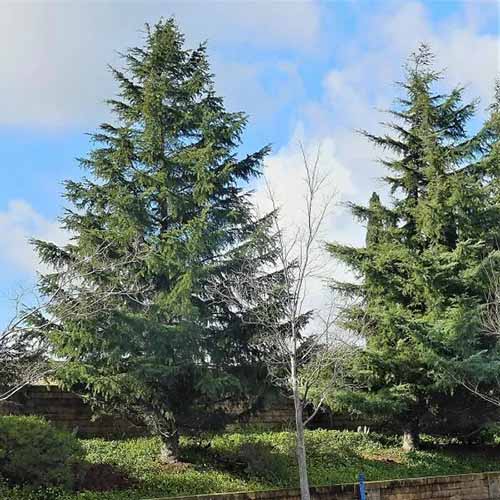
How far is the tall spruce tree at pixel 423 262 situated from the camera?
13.3 m

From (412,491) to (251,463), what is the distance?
3295 mm

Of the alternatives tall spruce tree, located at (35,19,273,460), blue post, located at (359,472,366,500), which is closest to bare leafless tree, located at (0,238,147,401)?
tall spruce tree, located at (35,19,273,460)

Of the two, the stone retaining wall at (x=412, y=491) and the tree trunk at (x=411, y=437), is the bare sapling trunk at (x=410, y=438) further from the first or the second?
the stone retaining wall at (x=412, y=491)

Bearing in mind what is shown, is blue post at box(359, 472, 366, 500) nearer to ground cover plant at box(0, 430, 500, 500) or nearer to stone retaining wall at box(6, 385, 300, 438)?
ground cover plant at box(0, 430, 500, 500)

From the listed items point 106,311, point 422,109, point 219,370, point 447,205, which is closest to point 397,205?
point 447,205

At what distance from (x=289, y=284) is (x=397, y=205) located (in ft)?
18.1

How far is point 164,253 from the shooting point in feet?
35.0

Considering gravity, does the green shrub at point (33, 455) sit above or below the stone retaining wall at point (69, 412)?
below

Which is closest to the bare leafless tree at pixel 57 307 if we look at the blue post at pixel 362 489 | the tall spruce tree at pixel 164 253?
the tall spruce tree at pixel 164 253

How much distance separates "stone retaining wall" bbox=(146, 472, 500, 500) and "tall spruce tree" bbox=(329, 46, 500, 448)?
1641mm

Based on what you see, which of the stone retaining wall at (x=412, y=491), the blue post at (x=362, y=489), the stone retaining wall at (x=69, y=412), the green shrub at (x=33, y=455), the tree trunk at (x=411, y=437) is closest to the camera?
the green shrub at (x=33, y=455)

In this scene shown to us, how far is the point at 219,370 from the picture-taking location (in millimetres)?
10695

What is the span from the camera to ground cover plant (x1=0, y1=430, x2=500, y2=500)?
31.4ft

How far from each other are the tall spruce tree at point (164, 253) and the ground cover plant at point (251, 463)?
647 mm
